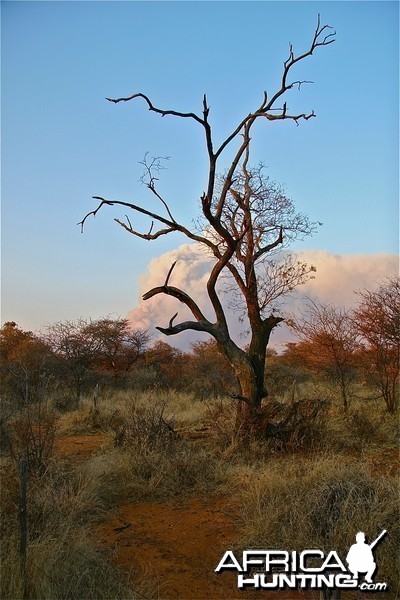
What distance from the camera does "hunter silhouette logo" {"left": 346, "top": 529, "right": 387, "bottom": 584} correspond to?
4117 millimetres

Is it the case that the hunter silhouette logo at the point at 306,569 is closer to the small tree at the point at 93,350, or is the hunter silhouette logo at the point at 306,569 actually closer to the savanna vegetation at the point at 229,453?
the savanna vegetation at the point at 229,453

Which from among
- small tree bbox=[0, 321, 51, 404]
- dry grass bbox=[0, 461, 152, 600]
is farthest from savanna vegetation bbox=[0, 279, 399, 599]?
small tree bbox=[0, 321, 51, 404]

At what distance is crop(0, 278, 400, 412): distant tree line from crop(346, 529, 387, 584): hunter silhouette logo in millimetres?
3845

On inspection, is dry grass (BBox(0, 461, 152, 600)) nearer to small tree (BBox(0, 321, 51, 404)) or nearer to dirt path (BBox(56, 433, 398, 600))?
dirt path (BBox(56, 433, 398, 600))

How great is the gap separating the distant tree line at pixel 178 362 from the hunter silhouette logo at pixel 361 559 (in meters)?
3.85

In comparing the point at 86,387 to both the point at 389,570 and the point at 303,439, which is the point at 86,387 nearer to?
the point at 303,439

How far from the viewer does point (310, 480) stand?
20.0ft

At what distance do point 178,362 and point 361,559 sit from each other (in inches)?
1181

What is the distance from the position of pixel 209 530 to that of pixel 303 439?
3.81 meters

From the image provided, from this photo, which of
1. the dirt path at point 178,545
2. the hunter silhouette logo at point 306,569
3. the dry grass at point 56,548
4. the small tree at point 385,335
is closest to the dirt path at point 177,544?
the dirt path at point 178,545

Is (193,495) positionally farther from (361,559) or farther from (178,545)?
(361,559)

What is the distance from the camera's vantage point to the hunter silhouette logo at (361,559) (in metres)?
4.12

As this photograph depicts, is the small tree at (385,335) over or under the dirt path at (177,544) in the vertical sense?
over

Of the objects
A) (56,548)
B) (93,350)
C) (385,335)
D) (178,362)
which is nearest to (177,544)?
(56,548)
